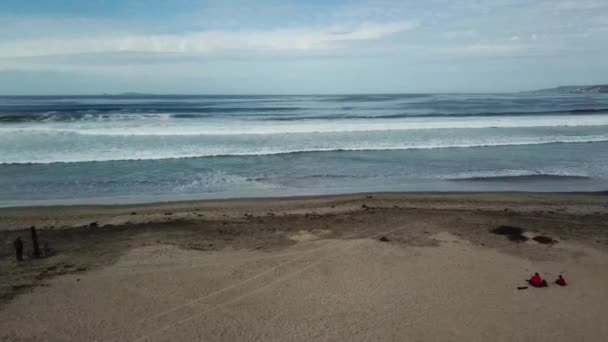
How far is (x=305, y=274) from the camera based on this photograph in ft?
20.5

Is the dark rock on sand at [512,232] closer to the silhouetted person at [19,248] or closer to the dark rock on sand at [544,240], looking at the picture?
the dark rock on sand at [544,240]

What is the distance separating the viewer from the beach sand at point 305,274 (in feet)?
16.0

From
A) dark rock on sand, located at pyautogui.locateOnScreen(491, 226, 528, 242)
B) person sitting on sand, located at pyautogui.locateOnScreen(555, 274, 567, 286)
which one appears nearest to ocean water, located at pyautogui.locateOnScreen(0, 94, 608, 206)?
dark rock on sand, located at pyautogui.locateOnScreen(491, 226, 528, 242)

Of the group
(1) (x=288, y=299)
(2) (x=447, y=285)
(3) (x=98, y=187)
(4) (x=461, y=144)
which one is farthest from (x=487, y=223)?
(4) (x=461, y=144)

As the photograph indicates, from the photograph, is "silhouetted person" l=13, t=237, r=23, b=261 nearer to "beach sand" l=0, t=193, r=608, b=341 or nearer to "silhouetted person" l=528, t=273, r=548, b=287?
"beach sand" l=0, t=193, r=608, b=341

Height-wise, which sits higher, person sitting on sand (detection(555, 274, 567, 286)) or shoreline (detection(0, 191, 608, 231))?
shoreline (detection(0, 191, 608, 231))

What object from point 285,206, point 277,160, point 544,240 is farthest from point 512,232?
point 277,160

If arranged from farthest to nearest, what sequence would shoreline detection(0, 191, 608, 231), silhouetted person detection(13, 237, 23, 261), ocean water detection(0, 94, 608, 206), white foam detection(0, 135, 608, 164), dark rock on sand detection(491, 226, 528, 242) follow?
1. white foam detection(0, 135, 608, 164)
2. ocean water detection(0, 94, 608, 206)
3. shoreline detection(0, 191, 608, 231)
4. dark rock on sand detection(491, 226, 528, 242)
5. silhouetted person detection(13, 237, 23, 261)

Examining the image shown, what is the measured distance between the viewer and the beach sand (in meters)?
4.89

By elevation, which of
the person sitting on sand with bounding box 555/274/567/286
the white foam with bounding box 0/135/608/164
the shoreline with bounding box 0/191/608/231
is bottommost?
the person sitting on sand with bounding box 555/274/567/286

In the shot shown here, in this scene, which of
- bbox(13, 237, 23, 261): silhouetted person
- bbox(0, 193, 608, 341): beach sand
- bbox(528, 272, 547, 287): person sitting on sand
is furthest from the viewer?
bbox(13, 237, 23, 261): silhouetted person

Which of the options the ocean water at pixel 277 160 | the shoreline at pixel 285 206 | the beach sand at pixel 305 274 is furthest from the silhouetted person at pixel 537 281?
the ocean water at pixel 277 160

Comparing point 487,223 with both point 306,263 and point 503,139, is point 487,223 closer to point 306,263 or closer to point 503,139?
point 306,263

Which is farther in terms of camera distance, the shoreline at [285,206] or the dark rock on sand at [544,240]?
the shoreline at [285,206]
